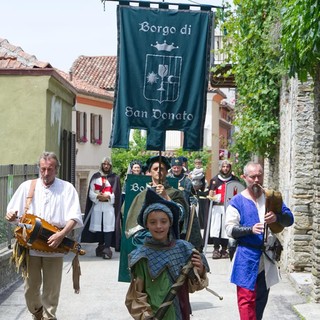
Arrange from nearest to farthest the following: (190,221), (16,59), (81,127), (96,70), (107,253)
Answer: (190,221), (107,253), (16,59), (81,127), (96,70)

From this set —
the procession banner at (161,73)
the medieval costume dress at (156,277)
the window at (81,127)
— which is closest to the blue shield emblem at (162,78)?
the procession banner at (161,73)

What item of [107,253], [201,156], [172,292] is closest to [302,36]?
[172,292]

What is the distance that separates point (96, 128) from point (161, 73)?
132 ft

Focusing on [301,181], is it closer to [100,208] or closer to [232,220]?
[100,208]

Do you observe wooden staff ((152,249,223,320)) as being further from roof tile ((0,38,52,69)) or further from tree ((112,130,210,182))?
tree ((112,130,210,182))

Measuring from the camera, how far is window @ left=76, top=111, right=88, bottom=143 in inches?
1816

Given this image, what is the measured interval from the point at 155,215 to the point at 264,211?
2.11 meters

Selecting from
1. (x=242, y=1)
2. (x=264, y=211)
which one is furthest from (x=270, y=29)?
(x=264, y=211)

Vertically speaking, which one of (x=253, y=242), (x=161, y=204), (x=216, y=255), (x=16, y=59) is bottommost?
(x=216, y=255)

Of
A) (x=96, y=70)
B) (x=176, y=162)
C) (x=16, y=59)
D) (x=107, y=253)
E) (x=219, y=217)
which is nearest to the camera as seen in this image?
(x=176, y=162)

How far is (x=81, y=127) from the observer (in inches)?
1845

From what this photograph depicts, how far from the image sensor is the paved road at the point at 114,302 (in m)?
10.8

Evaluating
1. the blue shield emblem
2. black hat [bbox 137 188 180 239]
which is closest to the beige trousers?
the blue shield emblem

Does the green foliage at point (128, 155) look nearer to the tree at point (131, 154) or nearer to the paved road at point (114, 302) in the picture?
the tree at point (131, 154)
